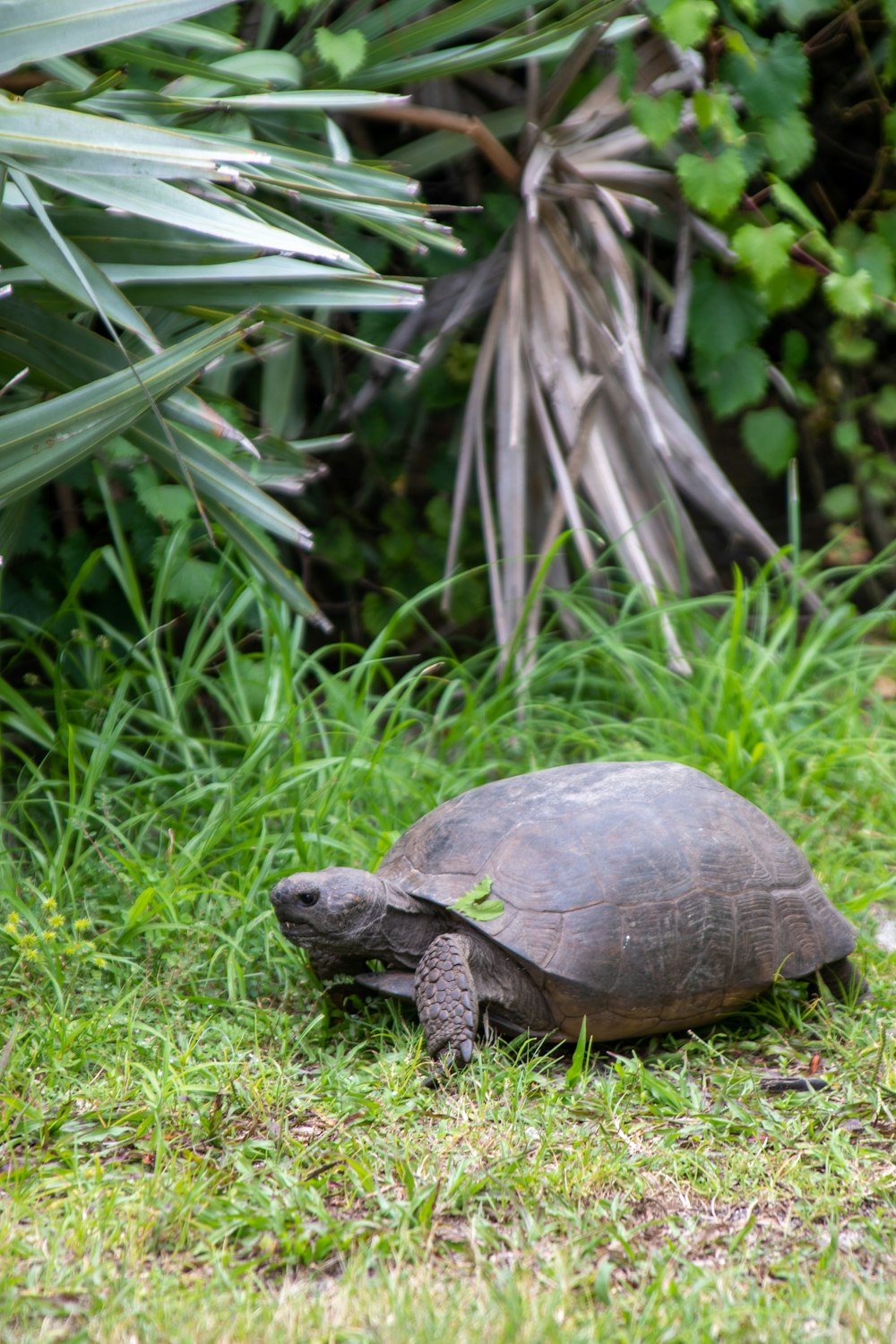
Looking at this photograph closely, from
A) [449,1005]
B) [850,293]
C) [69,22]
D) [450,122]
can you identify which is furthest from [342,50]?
[449,1005]

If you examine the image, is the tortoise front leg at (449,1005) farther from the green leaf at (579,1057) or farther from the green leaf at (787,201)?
the green leaf at (787,201)

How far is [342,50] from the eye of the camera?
10.6 feet

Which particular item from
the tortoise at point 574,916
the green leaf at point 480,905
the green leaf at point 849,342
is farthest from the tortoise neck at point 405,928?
the green leaf at point 849,342

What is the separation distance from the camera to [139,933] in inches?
102

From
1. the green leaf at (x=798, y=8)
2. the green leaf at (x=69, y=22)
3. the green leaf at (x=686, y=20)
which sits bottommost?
the green leaf at (x=798, y=8)

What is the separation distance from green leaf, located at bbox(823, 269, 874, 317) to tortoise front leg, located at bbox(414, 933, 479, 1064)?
2772 mm

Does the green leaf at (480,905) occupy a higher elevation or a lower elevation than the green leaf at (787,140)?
lower

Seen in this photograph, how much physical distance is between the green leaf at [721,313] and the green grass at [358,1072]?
1053mm

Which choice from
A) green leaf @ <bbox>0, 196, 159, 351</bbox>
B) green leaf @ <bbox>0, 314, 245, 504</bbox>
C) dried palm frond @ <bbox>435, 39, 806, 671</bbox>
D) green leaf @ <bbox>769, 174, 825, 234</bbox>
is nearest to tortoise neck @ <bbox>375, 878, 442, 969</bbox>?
green leaf @ <bbox>0, 314, 245, 504</bbox>

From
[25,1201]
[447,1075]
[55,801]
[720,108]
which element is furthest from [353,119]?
[25,1201]

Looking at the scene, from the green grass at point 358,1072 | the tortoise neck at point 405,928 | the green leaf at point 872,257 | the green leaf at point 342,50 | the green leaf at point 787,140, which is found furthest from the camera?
the green leaf at point 872,257

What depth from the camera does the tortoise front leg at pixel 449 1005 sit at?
214 cm

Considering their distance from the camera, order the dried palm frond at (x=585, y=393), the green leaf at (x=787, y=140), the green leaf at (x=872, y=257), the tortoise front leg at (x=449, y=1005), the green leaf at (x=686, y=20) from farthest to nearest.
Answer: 1. the green leaf at (x=872, y=257)
2. the green leaf at (x=787, y=140)
3. the dried palm frond at (x=585, y=393)
4. the green leaf at (x=686, y=20)
5. the tortoise front leg at (x=449, y=1005)

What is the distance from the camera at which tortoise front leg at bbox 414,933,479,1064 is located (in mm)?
2137
